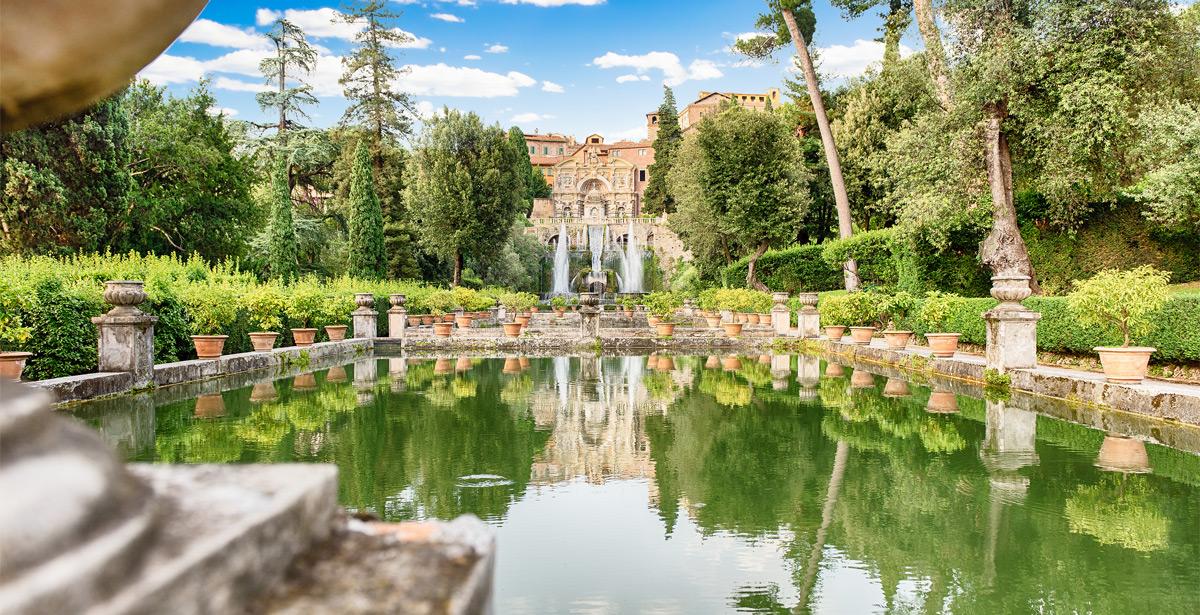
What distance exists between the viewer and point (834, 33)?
23.6 meters

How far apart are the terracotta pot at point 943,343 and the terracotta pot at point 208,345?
10251 mm

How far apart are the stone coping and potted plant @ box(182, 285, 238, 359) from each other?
9.96 meters

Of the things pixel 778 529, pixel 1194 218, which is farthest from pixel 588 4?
pixel 778 529

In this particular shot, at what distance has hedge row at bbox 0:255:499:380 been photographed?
8289 millimetres

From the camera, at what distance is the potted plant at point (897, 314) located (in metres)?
13.8

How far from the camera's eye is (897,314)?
1475cm

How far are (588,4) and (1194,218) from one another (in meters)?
25.9

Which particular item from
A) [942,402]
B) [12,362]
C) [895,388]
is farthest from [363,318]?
[942,402]

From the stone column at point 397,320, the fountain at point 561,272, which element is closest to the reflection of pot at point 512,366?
the stone column at point 397,320

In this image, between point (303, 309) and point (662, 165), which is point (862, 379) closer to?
point (303, 309)

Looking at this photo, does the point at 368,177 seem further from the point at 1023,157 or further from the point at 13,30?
the point at 13,30

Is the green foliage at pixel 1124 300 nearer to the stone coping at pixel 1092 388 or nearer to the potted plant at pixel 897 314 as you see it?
the stone coping at pixel 1092 388

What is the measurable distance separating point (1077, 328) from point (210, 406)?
10.3 meters

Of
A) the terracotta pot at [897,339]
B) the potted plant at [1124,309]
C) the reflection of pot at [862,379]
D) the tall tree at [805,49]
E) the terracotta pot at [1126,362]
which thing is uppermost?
the tall tree at [805,49]
